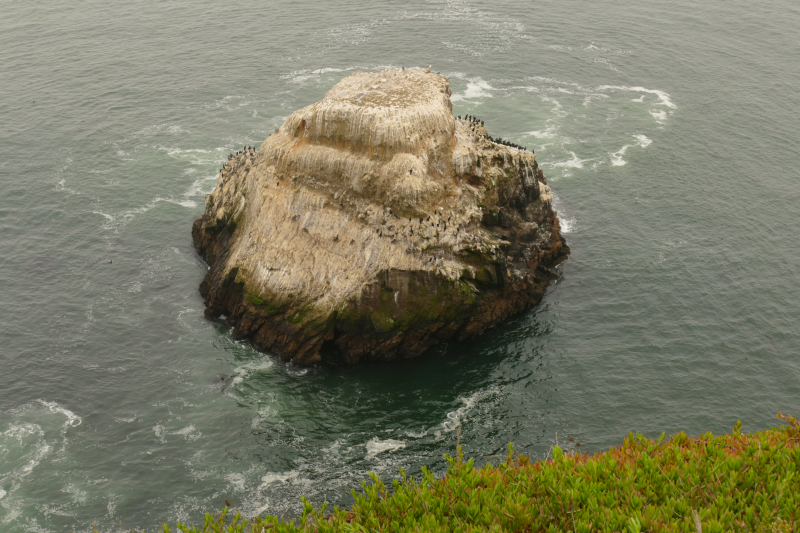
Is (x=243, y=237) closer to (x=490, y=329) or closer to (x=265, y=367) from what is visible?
(x=265, y=367)

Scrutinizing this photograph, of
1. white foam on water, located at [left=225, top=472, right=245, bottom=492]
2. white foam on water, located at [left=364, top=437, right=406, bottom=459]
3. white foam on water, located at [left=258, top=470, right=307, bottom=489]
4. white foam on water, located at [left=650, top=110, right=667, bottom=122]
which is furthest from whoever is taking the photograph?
white foam on water, located at [left=650, top=110, right=667, bottom=122]

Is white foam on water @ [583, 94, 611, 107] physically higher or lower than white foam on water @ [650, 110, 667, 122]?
higher

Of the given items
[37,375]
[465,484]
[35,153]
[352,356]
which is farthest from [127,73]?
[465,484]

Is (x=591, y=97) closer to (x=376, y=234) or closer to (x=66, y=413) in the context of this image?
(x=376, y=234)

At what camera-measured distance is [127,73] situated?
494 feet

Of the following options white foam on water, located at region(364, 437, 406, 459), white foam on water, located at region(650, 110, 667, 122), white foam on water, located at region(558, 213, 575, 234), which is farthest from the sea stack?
white foam on water, located at region(650, 110, 667, 122)

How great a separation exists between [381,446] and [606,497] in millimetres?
37044

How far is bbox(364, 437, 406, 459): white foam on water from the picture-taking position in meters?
74.1

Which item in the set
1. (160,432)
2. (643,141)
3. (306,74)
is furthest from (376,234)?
(306,74)

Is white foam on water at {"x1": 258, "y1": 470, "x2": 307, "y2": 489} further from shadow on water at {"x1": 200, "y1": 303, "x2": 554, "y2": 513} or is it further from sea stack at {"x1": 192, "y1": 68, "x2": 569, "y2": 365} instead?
Answer: sea stack at {"x1": 192, "y1": 68, "x2": 569, "y2": 365}

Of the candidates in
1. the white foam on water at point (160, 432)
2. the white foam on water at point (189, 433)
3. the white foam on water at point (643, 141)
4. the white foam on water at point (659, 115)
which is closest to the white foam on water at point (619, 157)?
the white foam on water at point (643, 141)

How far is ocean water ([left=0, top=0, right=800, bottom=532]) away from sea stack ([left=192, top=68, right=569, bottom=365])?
3.53m

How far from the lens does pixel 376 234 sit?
87.8m

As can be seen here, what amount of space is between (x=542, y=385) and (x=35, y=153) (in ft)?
304
